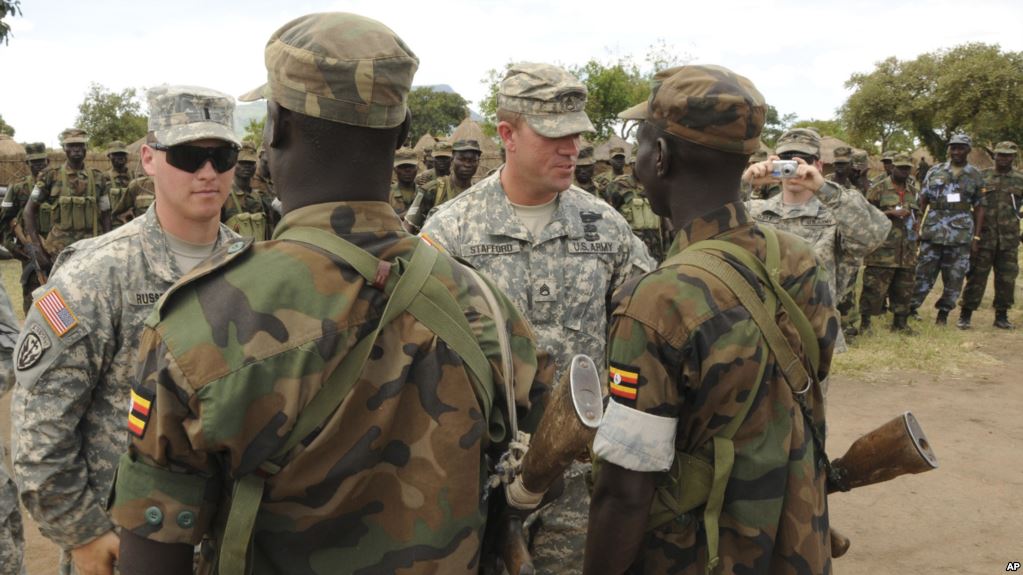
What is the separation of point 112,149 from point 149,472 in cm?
1224

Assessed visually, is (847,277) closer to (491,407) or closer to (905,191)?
(491,407)

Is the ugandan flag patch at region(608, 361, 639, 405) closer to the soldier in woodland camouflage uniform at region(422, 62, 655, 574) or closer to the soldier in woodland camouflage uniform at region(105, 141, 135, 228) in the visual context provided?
the soldier in woodland camouflage uniform at region(422, 62, 655, 574)

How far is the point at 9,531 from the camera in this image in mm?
2551

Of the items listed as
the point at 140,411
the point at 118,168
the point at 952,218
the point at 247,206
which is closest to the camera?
the point at 140,411

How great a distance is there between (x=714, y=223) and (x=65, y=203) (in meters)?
10.6

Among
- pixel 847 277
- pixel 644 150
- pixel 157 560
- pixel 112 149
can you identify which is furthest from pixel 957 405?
pixel 112 149

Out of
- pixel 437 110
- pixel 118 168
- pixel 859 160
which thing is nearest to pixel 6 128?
pixel 437 110

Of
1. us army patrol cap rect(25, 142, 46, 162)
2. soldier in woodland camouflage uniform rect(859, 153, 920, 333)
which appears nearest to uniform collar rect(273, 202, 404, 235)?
soldier in woodland camouflage uniform rect(859, 153, 920, 333)

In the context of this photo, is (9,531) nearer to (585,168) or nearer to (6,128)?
(585,168)

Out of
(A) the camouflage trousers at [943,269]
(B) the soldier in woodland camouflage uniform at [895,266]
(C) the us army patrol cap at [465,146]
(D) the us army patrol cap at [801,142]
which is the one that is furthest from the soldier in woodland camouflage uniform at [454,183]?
(A) the camouflage trousers at [943,269]

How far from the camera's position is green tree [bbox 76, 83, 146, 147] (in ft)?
130

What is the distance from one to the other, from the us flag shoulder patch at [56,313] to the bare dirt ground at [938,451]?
3002 millimetres

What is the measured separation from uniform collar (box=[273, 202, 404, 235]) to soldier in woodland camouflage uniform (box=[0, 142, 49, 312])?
10611mm

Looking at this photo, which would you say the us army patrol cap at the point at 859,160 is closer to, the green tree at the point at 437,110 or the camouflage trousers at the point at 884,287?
the camouflage trousers at the point at 884,287
